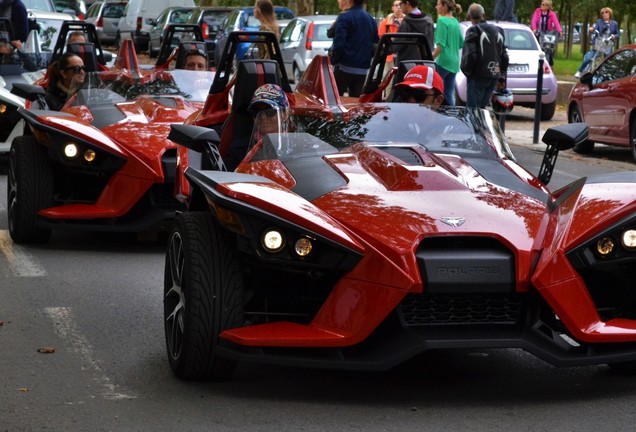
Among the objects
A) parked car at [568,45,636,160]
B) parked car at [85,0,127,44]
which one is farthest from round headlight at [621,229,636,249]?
parked car at [85,0,127,44]

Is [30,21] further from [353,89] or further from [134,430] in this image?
[134,430]

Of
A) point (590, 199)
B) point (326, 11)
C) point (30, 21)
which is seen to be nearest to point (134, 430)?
point (590, 199)

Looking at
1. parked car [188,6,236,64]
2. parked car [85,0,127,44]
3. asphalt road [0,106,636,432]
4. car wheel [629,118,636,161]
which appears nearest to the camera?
asphalt road [0,106,636,432]

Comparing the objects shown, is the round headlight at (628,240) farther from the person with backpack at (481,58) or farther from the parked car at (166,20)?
the parked car at (166,20)

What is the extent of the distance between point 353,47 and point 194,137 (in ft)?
32.0

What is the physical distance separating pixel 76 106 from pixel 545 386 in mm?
6667

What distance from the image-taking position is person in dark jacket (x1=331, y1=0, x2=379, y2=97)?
55.2ft

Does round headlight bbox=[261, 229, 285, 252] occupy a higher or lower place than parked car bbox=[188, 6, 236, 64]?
higher

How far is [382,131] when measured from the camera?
7699 millimetres

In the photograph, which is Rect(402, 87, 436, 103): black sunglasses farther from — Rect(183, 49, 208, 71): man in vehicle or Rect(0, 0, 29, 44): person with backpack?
Rect(0, 0, 29, 44): person with backpack

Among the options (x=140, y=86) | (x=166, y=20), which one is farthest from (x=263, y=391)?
(x=166, y=20)

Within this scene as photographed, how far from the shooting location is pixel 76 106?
1184 centimetres

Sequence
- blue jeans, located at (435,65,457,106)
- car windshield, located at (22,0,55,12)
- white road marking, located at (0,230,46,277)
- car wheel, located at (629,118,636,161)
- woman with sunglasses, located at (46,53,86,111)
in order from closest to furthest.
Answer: white road marking, located at (0,230,46,277)
woman with sunglasses, located at (46,53,86,111)
car wheel, located at (629,118,636,161)
blue jeans, located at (435,65,457,106)
car windshield, located at (22,0,55,12)

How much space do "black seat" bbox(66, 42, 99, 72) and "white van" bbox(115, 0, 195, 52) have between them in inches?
1237
